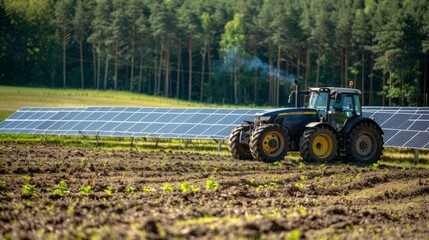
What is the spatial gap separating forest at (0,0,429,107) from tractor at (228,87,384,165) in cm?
5665

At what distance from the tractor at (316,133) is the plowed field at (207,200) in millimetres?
713

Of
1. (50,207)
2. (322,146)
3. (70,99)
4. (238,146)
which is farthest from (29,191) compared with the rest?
(70,99)

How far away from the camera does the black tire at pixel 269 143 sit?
2612 centimetres

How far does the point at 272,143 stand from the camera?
26.4 meters

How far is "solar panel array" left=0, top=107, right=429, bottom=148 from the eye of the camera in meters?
31.3

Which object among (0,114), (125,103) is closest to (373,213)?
(0,114)

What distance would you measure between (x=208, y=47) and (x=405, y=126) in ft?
232

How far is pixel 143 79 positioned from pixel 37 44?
15.1 meters

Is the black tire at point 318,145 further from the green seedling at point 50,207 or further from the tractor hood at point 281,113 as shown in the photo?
the green seedling at point 50,207

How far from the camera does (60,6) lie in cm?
10700

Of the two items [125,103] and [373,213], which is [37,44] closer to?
[125,103]

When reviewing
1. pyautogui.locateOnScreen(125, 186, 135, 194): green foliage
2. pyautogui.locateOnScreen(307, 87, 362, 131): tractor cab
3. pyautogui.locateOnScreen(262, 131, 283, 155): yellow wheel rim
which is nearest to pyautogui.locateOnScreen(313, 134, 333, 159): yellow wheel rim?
pyautogui.locateOnScreen(307, 87, 362, 131): tractor cab

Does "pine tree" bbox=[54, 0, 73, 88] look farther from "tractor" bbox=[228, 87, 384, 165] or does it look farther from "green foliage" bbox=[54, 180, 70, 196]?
"green foliage" bbox=[54, 180, 70, 196]

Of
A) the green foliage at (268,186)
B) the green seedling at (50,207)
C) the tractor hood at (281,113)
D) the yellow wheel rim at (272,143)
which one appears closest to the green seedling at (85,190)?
the green seedling at (50,207)
